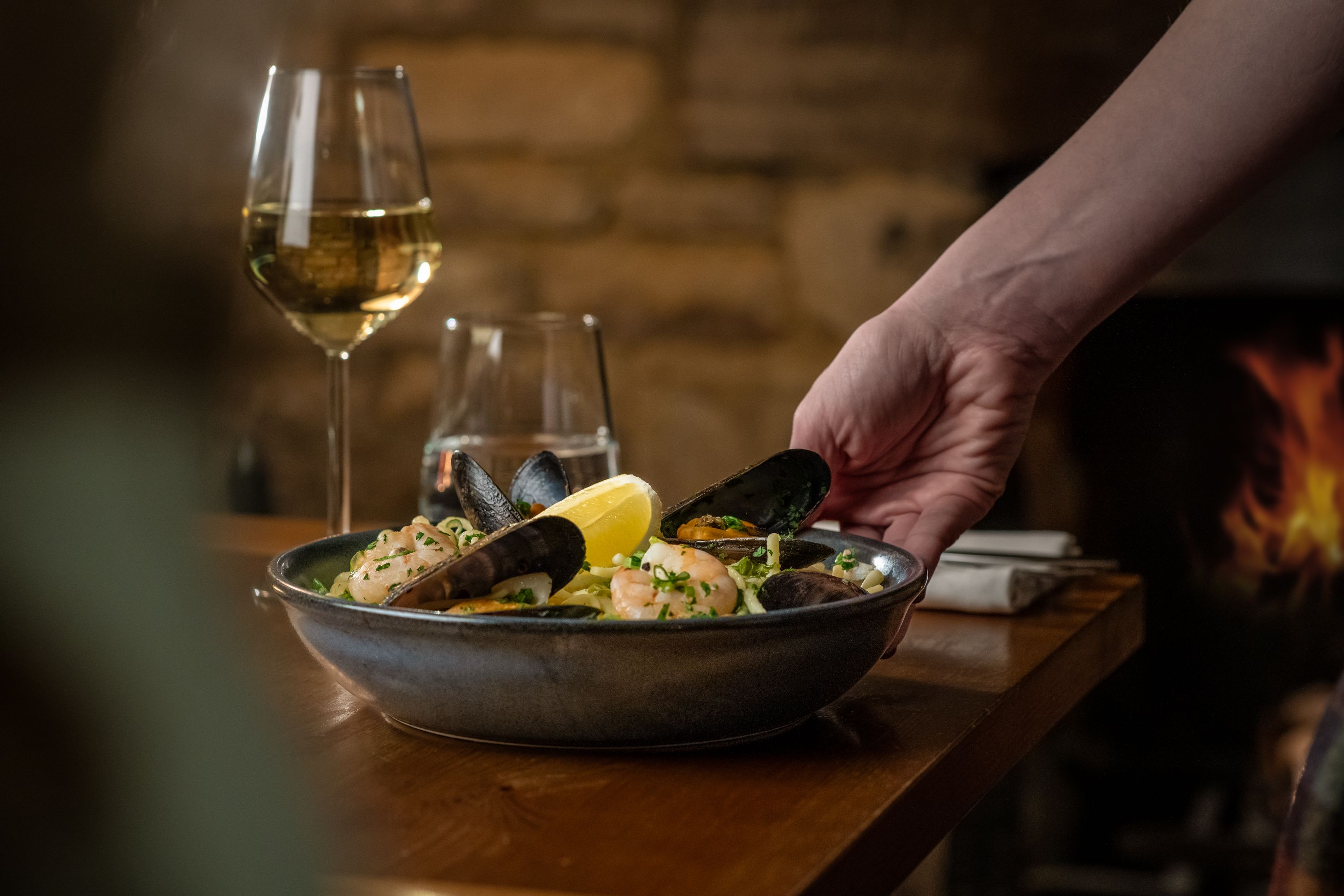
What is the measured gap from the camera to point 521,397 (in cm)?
119

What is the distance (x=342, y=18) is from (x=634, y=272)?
2.29ft

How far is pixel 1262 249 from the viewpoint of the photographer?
2.07 m

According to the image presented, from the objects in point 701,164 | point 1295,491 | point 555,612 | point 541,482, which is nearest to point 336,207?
point 541,482

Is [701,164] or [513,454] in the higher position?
[701,164]

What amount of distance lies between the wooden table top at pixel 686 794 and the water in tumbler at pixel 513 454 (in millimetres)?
308

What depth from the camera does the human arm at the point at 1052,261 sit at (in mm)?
1055

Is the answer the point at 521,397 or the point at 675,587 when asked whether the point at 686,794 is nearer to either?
the point at 675,587

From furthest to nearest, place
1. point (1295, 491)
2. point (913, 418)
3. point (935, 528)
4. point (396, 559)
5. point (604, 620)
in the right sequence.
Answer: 1. point (1295, 491)
2. point (913, 418)
3. point (935, 528)
4. point (396, 559)
5. point (604, 620)

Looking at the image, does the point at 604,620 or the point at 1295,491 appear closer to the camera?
the point at 604,620

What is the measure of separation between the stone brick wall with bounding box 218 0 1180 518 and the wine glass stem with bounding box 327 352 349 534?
132 cm

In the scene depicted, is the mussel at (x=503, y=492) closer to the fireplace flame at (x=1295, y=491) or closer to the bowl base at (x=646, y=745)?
the bowl base at (x=646, y=745)

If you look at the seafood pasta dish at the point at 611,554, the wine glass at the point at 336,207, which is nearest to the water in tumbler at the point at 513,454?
the wine glass at the point at 336,207

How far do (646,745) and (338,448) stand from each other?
18.9 inches

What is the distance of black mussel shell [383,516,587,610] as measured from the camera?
649 mm
